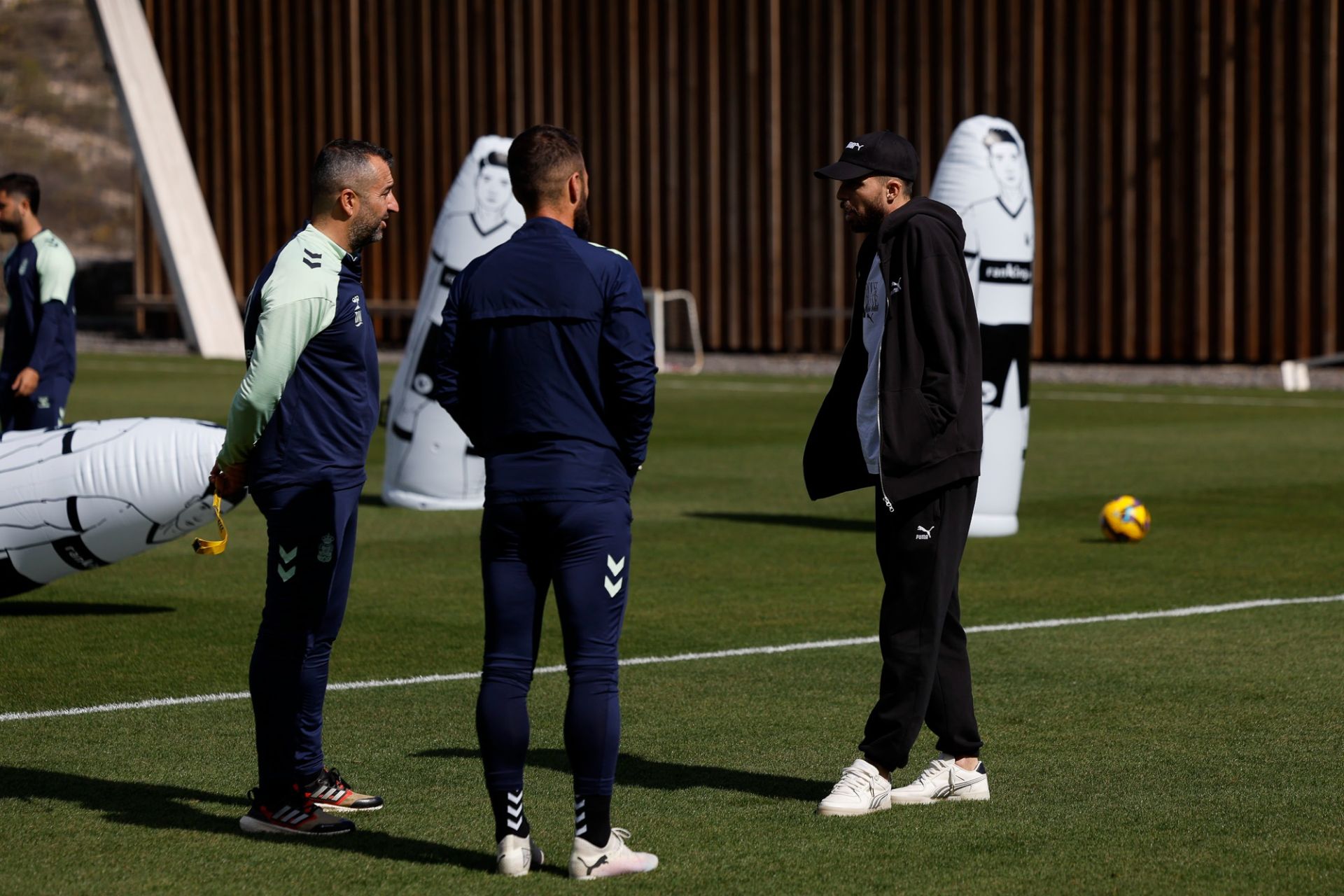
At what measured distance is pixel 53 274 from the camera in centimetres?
1136

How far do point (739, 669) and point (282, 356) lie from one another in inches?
128

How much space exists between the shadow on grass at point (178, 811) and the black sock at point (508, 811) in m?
0.17

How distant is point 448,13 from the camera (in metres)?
37.8

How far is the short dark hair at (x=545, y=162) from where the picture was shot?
526cm

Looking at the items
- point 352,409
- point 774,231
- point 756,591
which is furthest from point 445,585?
point 774,231

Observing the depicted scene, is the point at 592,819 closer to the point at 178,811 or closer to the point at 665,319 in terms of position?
the point at 178,811

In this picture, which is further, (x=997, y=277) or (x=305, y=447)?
(x=997, y=277)

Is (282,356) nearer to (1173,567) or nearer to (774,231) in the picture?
(1173,567)

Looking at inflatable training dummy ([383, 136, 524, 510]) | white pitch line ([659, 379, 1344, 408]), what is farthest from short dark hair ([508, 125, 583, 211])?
white pitch line ([659, 379, 1344, 408])

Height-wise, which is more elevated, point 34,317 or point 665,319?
point 34,317

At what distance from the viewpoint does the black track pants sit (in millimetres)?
6031

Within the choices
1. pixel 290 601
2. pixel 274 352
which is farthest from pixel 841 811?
pixel 274 352

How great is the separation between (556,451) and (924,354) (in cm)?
128

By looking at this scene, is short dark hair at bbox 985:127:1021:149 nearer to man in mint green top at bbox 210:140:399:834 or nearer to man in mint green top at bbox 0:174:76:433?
man in mint green top at bbox 0:174:76:433
